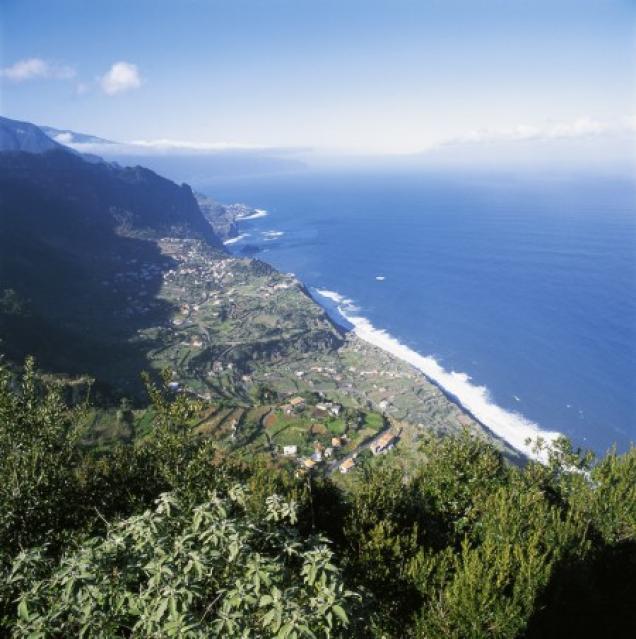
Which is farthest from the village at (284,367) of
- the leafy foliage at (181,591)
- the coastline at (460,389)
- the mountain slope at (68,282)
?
the leafy foliage at (181,591)

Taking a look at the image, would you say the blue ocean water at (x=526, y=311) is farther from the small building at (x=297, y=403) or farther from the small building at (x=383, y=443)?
the small building at (x=297, y=403)

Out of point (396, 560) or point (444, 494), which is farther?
point (444, 494)

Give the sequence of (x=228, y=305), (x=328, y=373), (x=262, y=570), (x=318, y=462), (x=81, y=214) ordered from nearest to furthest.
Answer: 1. (x=262, y=570)
2. (x=318, y=462)
3. (x=328, y=373)
4. (x=228, y=305)
5. (x=81, y=214)

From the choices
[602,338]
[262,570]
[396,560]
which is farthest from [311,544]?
[602,338]

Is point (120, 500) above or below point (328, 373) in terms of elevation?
above

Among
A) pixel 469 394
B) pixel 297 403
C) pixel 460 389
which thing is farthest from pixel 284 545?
pixel 460 389

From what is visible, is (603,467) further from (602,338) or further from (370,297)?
(370,297)

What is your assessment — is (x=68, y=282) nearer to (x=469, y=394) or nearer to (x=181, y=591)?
(x=469, y=394)
